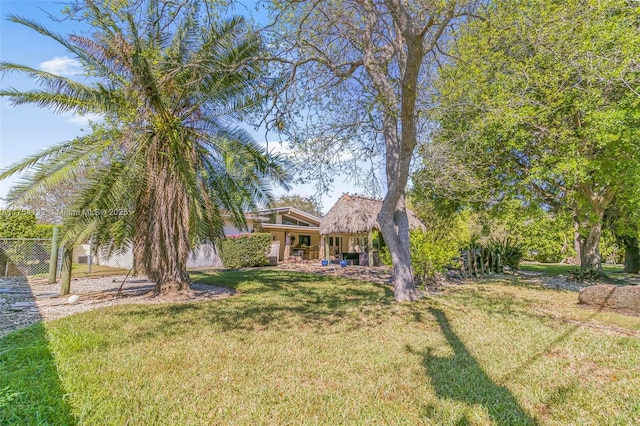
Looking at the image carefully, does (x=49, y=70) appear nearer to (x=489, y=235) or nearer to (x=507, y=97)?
(x=507, y=97)

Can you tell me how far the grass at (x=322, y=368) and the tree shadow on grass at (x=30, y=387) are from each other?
16 millimetres

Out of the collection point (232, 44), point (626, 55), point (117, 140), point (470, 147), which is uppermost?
A: point (232, 44)

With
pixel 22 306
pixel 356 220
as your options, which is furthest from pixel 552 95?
pixel 22 306

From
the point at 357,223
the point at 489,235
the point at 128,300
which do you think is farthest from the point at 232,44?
the point at 489,235

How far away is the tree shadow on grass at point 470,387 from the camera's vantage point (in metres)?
3.22

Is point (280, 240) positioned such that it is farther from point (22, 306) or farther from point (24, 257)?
point (22, 306)

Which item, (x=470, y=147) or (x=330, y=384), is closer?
(x=330, y=384)

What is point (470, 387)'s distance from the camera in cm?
379

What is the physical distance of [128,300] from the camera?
932 centimetres

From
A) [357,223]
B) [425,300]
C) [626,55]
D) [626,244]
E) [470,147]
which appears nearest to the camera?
[626,55]

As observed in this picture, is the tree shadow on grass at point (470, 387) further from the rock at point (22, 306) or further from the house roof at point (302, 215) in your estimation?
the house roof at point (302, 215)

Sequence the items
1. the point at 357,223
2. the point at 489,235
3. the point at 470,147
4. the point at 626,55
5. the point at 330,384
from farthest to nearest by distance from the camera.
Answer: the point at 357,223 → the point at 489,235 → the point at 470,147 → the point at 626,55 → the point at 330,384

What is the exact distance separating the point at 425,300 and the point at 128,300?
8.43m

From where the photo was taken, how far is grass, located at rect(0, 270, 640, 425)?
3.23 metres
